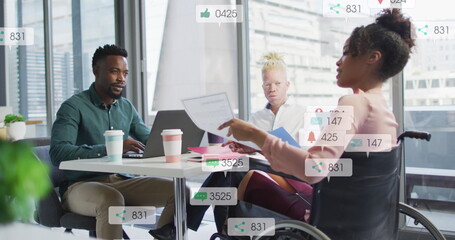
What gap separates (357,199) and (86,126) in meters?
1.48

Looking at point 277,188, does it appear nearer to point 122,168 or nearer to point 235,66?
point 122,168

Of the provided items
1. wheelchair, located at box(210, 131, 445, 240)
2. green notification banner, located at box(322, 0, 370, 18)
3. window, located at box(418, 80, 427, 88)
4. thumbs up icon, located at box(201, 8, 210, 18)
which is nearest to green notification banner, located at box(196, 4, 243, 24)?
thumbs up icon, located at box(201, 8, 210, 18)

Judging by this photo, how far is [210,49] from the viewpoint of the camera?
3.83 meters

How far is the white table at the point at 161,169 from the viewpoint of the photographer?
59.4 inches

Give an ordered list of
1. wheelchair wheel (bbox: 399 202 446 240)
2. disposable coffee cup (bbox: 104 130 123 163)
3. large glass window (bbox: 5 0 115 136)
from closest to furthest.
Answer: wheelchair wheel (bbox: 399 202 446 240), disposable coffee cup (bbox: 104 130 123 163), large glass window (bbox: 5 0 115 136)

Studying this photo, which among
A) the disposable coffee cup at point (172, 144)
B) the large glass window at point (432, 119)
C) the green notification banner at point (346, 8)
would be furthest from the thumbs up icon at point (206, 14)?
the disposable coffee cup at point (172, 144)

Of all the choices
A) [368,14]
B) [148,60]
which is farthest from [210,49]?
[368,14]

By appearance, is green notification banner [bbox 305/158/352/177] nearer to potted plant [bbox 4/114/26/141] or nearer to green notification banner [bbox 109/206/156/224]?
green notification banner [bbox 109/206/156/224]

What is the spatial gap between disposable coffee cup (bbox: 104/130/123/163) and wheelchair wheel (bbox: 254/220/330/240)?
0.68 m

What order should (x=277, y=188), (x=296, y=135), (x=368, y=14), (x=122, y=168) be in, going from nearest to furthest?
(x=122, y=168) → (x=277, y=188) → (x=296, y=135) → (x=368, y=14)

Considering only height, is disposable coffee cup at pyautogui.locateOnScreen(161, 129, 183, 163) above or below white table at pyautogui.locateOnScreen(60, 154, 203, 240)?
above

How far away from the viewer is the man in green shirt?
201 cm

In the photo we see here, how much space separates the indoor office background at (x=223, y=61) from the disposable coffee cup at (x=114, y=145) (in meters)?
1.30

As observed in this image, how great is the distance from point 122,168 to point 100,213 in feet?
1.50
